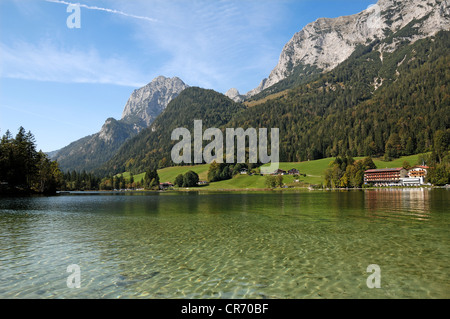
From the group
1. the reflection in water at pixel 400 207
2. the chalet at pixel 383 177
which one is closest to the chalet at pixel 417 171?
the chalet at pixel 383 177

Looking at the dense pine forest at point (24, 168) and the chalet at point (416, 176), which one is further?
the chalet at point (416, 176)

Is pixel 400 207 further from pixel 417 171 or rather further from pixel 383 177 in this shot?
pixel 417 171

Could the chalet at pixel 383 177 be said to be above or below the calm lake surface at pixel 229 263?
above

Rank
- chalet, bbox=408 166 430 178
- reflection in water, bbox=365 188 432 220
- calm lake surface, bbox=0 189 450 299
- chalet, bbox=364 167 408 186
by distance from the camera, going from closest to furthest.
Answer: calm lake surface, bbox=0 189 450 299 → reflection in water, bbox=365 188 432 220 → chalet, bbox=408 166 430 178 → chalet, bbox=364 167 408 186

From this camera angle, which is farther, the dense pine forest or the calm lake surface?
the dense pine forest

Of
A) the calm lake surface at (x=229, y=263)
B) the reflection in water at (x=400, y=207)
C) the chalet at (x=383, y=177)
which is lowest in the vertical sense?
the reflection in water at (x=400, y=207)

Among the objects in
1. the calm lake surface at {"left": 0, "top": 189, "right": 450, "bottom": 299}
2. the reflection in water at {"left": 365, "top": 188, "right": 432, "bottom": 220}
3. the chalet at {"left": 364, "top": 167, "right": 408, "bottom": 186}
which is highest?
the chalet at {"left": 364, "top": 167, "right": 408, "bottom": 186}

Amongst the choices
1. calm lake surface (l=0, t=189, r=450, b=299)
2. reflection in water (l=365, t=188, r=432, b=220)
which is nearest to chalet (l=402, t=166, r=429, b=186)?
reflection in water (l=365, t=188, r=432, b=220)

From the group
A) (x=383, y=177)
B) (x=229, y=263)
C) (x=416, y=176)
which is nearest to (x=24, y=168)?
(x=229, y=263)

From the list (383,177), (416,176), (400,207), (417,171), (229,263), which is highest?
(417,171)

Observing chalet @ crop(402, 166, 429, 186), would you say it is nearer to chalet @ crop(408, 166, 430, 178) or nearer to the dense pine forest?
chalet @ crop(408, 166, 430, 178)

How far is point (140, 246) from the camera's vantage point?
75.9 feet

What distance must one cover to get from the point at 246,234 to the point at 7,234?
24.2 meters

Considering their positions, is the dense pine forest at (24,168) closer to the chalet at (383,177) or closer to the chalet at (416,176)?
the chalet at (383,177)
